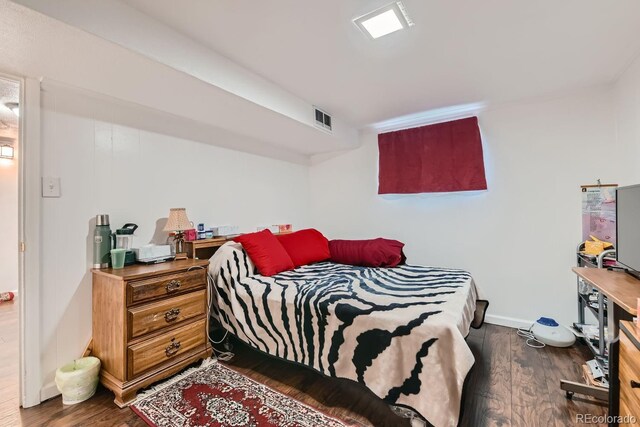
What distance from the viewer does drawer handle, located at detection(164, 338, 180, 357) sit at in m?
1.92

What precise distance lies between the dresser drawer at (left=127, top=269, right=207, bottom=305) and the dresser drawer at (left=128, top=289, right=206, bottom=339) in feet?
0.16

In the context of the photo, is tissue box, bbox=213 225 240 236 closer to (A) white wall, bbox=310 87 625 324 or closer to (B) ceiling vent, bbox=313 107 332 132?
(B) ceiling vent, bbox=313 107 332 132

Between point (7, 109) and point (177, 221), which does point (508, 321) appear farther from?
point (7, 109)

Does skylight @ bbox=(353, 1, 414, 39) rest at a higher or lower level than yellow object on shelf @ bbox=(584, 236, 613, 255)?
higher

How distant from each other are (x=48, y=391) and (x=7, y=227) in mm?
3548

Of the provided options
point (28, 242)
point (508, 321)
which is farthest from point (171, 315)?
point (508, 321)

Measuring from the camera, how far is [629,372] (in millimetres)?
1134

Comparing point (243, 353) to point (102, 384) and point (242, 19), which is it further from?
point (242, 19)

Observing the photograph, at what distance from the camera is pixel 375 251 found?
286cm

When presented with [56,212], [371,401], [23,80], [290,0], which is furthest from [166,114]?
[371,401]

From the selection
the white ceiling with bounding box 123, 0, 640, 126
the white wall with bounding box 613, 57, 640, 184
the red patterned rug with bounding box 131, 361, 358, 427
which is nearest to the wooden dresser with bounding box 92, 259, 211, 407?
the red patterned rug with bounding box 131, 361, 358, 427

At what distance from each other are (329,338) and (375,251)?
50.5 inches

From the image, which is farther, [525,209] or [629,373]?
[525,209]

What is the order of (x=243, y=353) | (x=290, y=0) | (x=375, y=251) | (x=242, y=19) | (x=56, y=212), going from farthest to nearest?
(x=375, y=251) → (x=243, y=353) → (x=56, y=212) → (x=242, y=19) → (x=290, y=0)
